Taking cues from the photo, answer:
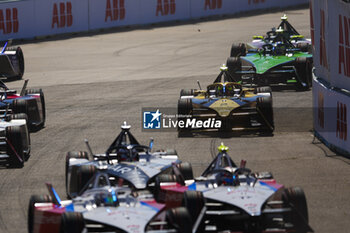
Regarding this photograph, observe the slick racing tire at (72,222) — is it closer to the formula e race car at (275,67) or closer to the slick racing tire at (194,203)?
the slick racing tire at (194,203)

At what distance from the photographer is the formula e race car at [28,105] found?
2139 cm

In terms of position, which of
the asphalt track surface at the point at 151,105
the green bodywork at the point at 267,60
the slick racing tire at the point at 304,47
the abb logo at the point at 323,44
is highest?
the abb logo at the point at 323,44

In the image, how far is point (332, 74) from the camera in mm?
19484

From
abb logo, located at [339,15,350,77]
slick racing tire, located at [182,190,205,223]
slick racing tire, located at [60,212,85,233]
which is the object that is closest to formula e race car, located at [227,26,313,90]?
abb logo, located at [339,15,350,77]

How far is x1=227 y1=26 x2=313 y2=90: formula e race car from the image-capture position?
26.8 m

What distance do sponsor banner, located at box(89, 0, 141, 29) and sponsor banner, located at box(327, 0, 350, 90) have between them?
22563 mm

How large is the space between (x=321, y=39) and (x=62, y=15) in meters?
21.2

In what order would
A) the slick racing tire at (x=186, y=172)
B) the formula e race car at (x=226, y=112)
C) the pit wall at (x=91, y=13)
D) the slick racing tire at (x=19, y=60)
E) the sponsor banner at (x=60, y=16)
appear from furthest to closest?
1. the sponsor banner at (x=60, y=16)
2. the pit wall at (x=91, y=13)
3. the slick racing tire at (x=19, y=60)
4. the formula e race car at (x=226, y=112)
5. the slick racing tire at (x=186, y=172)

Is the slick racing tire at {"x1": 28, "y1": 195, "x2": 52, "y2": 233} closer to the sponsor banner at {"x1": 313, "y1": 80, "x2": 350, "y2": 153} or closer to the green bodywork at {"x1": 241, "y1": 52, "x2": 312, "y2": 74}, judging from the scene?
the sponsor banner at {"x1": 313, "y1": 80, "x2": 350, "y2": 153}

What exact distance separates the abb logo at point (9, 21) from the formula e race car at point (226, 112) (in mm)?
18111

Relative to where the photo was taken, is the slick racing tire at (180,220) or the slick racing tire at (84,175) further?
the slick racing tire at (84,175)

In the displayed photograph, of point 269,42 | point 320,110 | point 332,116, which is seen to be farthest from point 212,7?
point 332,116

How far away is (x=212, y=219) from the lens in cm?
1269

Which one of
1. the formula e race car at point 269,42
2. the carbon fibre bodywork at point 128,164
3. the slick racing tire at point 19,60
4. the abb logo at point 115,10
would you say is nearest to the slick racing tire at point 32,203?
the carbon fibre bodywork at point 128,164
